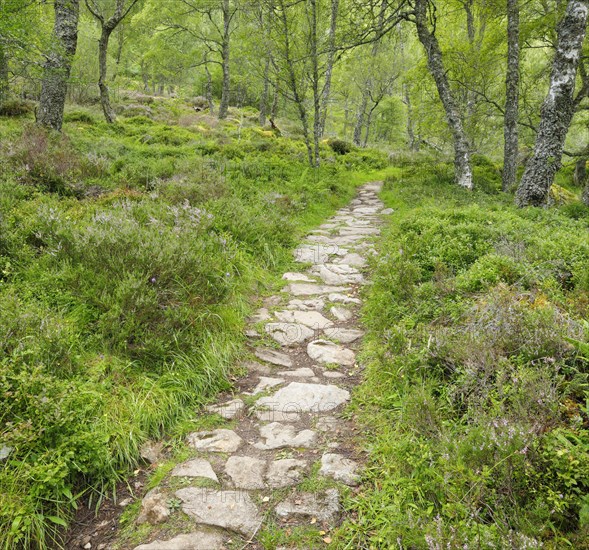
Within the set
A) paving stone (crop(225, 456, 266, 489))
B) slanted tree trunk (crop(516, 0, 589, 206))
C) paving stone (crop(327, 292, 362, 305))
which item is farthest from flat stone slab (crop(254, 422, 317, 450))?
slanted tree trunk (crop(516, 0, 589, 206))

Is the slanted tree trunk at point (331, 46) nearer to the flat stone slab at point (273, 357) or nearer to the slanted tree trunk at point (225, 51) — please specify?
the slanted tree trunk at point (225, 51)

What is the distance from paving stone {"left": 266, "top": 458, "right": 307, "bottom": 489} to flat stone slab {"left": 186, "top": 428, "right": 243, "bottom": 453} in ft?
1.28

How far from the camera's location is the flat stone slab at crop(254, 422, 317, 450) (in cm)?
331

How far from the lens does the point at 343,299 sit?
6016 mm

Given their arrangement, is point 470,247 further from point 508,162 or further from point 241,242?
point 508,162

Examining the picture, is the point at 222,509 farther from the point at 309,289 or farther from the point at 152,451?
the point at 309,289

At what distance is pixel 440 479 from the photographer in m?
2.46

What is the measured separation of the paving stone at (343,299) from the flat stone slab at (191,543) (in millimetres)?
3807

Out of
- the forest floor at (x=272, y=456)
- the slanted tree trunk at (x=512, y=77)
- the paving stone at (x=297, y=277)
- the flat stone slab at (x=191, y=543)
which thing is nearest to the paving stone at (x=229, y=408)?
the forest floor at (x=272, y=456)

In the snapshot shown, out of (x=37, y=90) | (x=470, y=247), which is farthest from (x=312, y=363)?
(x=37, y=90)

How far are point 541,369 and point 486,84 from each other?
14555 mm

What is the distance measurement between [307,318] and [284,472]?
2.58m

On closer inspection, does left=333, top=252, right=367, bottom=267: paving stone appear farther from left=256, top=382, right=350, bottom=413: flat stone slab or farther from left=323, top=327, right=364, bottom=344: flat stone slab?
left=256, top=382, right=350, bottom=413: flat stone slab

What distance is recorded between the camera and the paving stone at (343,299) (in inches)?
234
